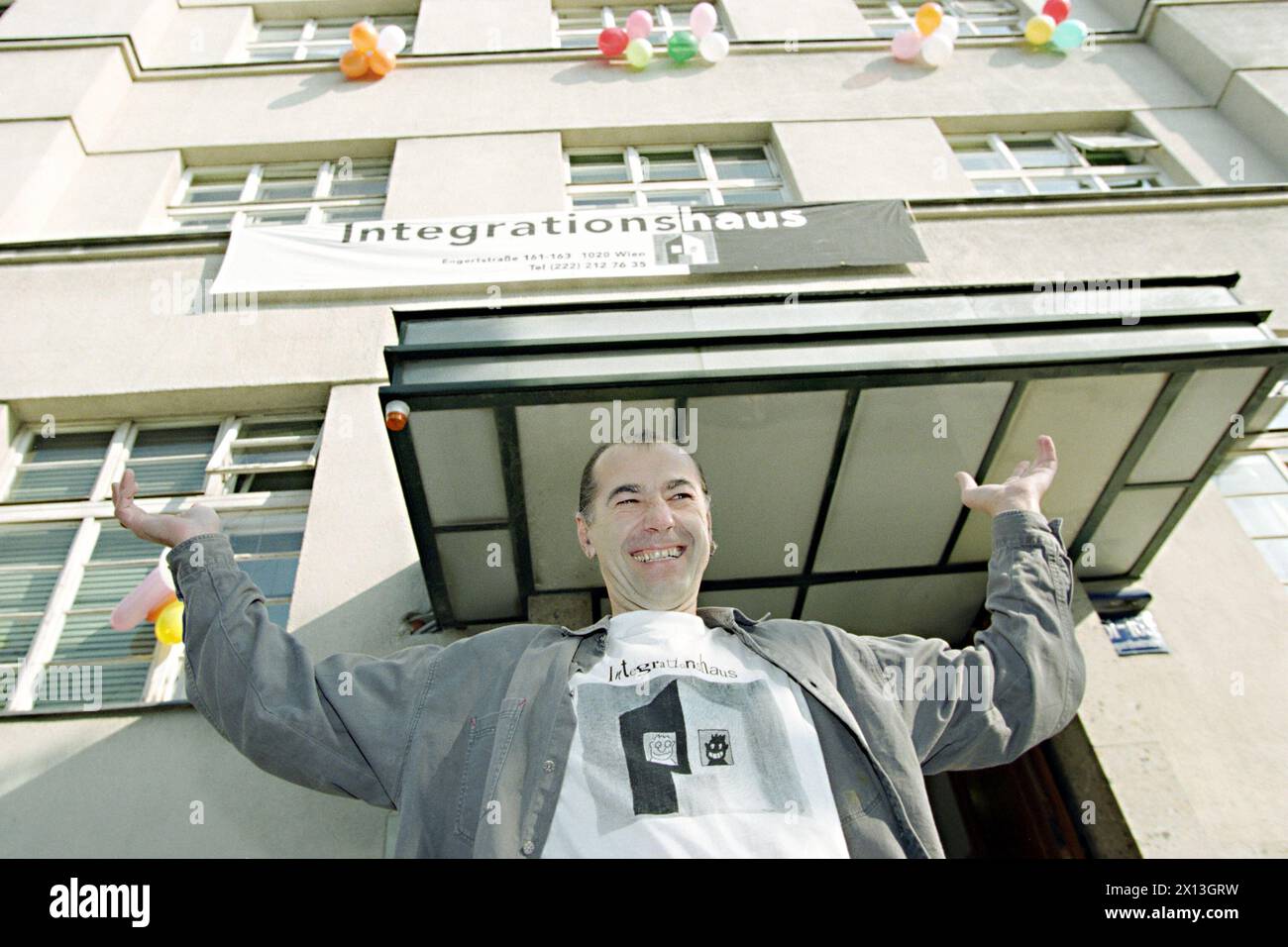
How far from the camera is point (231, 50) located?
36.0 feet

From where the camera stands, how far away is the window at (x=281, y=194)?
887cm

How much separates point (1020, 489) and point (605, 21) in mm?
10740

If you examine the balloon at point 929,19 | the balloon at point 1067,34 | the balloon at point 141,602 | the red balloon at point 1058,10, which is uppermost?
the red balloon at point 1058,10

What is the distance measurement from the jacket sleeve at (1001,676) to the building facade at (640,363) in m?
1.41

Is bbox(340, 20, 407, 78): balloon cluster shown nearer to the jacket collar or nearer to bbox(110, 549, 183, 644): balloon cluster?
bbox(110, 549, 183, 644): balloon cluster

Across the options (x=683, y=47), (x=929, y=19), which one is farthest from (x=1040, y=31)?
(x=683, y=47)

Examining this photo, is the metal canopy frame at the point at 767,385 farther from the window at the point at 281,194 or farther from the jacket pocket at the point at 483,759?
the window at the point at 281,194

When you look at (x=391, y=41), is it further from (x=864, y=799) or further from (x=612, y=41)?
(x=864, y=799)

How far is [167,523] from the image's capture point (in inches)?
110

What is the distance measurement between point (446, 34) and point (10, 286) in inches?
244

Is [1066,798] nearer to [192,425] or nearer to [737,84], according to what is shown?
[192,425]

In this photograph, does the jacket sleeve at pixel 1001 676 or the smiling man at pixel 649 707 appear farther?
the jacket sleeve at pixel 1001 676

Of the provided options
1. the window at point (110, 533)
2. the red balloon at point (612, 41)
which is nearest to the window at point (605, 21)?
the red balloon at point (612, 41)
